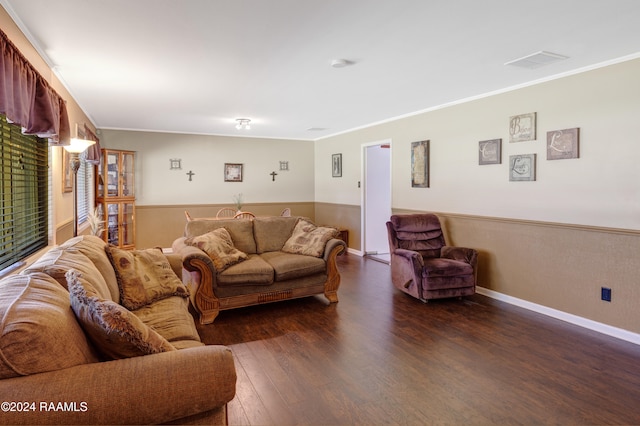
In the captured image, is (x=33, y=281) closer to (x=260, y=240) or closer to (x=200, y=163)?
(x=260, y=240)

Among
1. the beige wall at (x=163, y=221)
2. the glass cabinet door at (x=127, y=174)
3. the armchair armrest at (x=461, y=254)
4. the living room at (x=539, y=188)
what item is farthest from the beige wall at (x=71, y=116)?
the armchair armrest at (x=461, y=254)


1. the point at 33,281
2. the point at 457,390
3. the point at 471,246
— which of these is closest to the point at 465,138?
the point at 471,246

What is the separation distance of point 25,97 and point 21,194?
3.19 feet

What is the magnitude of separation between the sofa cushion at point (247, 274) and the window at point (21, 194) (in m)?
1.55

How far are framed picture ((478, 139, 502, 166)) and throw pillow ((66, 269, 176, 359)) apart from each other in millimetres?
4005

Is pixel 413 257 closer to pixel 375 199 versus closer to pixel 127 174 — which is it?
pixel 375 199

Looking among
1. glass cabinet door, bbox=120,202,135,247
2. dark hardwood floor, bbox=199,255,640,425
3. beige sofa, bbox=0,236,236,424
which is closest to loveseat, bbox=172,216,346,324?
dark hardwood floor, bbox=199,255,640,425

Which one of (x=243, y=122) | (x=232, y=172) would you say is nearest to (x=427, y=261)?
(x=243, y=122)

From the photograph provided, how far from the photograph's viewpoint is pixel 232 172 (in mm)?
7750

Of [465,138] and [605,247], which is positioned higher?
[465,138]

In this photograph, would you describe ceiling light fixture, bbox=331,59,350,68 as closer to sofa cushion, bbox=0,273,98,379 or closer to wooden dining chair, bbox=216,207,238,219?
sofa cushion, bbox=0,273,98,379

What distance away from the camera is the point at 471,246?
4.63 m

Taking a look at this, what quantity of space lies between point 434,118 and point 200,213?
15.9 ft

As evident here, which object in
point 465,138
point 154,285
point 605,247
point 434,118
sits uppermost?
point 434,118
